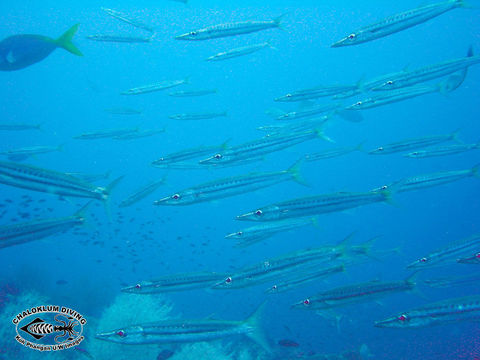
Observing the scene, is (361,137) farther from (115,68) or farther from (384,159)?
(115,68)

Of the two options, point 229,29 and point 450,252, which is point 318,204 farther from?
point 229,29

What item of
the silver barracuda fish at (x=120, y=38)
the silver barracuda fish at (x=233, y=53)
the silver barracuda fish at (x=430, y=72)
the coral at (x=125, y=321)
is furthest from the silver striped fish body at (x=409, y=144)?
the coral at (x=125, y=321)

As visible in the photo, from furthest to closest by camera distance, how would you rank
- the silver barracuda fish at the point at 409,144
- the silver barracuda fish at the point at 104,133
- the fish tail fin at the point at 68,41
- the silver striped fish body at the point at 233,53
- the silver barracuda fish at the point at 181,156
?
the silver barracuda fish at the point at 104,133
the silver striped fish body at the point at 233,53
the silver barracuda fish at the point at 409,144
the silver barracuda fish at the point at 181,156
the fish tail fin at the point at 68,41

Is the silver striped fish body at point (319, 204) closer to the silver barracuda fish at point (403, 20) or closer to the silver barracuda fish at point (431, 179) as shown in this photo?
the silver barracuda fish at point (431, 179)

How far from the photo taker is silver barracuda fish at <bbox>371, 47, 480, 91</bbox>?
576 cm

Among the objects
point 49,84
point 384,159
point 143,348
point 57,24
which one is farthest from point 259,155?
point 49,84

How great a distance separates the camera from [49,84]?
10475 cm

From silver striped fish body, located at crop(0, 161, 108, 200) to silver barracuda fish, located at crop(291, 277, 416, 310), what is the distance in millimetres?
3476

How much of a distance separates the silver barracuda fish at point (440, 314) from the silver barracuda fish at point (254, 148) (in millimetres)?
3251

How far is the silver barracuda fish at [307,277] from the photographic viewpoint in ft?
17.0

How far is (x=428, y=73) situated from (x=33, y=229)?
22.7ft

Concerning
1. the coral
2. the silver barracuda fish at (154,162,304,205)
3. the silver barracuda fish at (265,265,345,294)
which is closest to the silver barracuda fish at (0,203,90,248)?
the silver barracuda fish at (154,162,304,205)

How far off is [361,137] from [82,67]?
8104cm

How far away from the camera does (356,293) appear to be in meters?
4.80
